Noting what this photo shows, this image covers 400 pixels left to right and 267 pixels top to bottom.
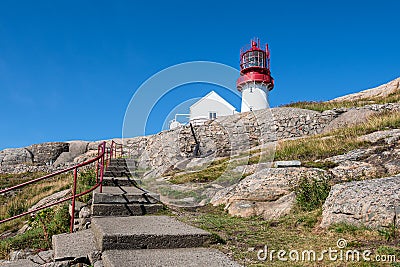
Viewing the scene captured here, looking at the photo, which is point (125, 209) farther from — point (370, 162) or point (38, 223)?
point (370, 162)

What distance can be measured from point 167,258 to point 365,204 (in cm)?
254

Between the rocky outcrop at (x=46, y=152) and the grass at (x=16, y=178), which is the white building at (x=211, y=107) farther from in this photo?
the rocky outcrop at (x=46, y=152)

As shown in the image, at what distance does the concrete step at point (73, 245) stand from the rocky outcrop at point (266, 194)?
8.83ft

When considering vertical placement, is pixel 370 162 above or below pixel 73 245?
above

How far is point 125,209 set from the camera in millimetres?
5199

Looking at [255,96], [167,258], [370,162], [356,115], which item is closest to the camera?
[167,258]

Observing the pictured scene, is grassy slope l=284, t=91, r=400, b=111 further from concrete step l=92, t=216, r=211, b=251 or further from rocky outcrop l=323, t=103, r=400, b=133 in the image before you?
concrete step l=92, t=216, r=211, b=251

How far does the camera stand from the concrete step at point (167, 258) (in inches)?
118

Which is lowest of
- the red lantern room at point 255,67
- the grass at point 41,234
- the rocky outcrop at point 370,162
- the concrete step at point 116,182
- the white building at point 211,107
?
the grass at point 41,234

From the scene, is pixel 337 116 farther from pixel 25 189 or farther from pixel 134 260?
pixel 25 189

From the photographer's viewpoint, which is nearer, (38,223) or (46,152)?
(38,223)

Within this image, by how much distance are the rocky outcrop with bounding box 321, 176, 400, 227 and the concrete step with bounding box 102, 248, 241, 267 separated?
1768 millimetres

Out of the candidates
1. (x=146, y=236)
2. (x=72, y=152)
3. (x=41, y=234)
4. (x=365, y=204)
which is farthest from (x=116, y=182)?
(x=72, y=152)

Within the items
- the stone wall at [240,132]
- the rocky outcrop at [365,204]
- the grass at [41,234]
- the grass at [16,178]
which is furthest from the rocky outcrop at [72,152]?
the rocky outcrop at [365,204]
